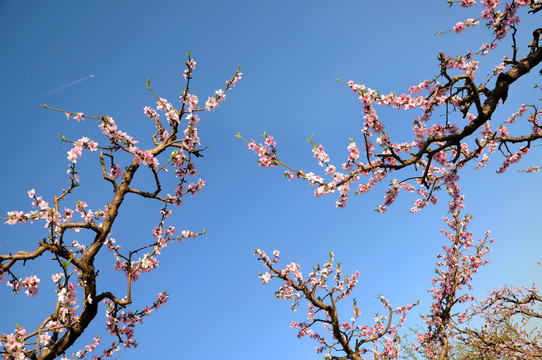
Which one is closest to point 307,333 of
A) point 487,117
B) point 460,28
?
point 487,117

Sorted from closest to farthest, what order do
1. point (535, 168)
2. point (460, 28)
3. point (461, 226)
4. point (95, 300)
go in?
point (95, 300), point (460, 28), point (535, 168), point (461, 226)

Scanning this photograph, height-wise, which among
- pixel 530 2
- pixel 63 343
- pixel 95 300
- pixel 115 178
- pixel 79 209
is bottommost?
pixel 63 343

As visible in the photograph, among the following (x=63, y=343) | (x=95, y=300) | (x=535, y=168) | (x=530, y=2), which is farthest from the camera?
(x=535, y=168)

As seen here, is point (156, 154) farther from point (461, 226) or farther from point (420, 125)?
point (461, 226)

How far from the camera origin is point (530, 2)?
5266mm

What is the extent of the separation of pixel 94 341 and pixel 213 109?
595cm

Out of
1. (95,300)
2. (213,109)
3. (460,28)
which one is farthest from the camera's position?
(213,109)

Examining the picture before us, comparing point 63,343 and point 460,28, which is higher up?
point 460,28

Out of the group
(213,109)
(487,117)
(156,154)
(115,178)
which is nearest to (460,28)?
(487,117)

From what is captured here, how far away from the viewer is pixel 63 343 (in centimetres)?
431

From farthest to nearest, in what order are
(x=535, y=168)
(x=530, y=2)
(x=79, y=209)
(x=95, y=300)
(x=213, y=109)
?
1. (x=535, y=168)
2. (x=213, y=109)
3. (x=79, y=209)
4. (x=530, y=2)
5. (x=95, y=300)

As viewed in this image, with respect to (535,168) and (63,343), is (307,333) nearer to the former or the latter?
(63,343)

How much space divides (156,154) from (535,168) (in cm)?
1020

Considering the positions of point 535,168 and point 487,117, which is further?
point 535,168
